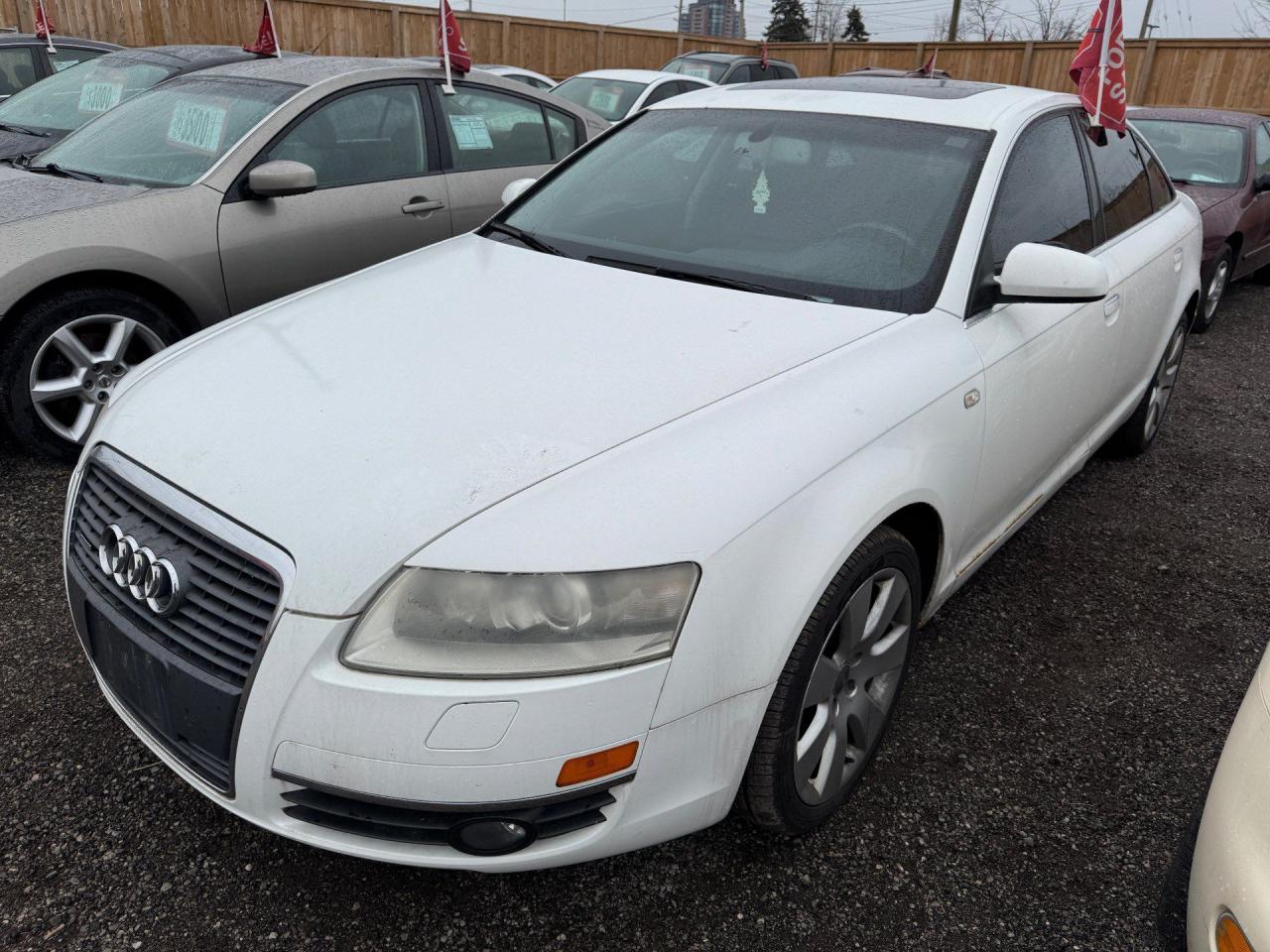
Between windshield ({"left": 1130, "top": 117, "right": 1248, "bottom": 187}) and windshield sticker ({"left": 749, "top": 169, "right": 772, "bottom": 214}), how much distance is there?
555 centimetres

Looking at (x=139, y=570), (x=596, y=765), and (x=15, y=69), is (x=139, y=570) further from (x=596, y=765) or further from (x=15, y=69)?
(x=15, y=69)

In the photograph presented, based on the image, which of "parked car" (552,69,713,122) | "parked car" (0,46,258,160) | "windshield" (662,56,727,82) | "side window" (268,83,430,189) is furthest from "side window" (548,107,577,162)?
"windshield" (662,56,727,82)

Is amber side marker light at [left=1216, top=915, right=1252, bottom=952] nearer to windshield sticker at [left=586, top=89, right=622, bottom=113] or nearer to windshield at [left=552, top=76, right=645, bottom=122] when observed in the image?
windshield at [left=552, top=76, right=645, bottom=122]

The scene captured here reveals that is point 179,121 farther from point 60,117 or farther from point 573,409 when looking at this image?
point 573,409

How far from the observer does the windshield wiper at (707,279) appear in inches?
94.5

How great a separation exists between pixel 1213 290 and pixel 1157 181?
10.9 feet

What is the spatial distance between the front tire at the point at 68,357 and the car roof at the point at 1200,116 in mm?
7091

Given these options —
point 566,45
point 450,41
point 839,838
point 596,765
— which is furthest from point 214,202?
point 566,45

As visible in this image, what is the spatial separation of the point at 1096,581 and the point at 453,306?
7.86ft

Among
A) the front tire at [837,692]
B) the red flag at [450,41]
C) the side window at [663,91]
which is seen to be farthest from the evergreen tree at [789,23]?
the front tire at [837,692]

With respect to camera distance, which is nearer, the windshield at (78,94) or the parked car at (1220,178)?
the windshield at (78,94)

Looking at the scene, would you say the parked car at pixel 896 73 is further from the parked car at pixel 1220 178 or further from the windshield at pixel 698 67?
the parked car at pixel 1220 178

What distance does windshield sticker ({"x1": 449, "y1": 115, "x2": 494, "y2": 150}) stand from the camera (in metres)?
4.72

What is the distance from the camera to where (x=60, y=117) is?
5523 mm
